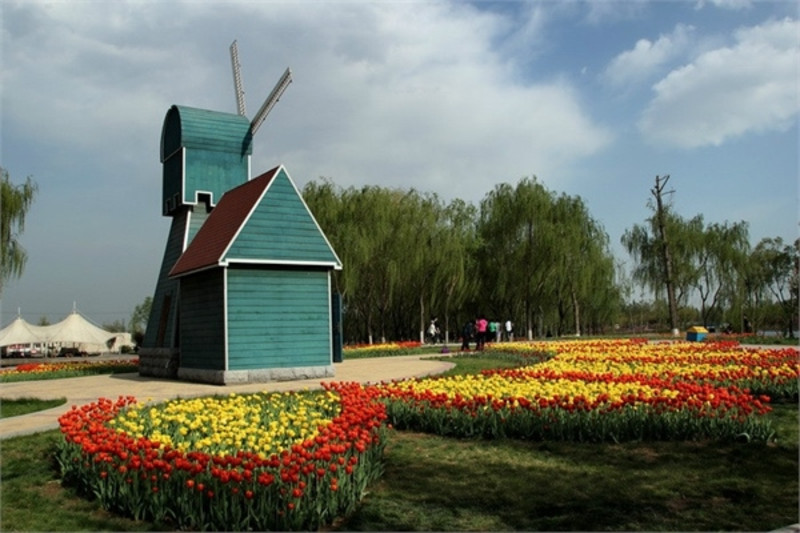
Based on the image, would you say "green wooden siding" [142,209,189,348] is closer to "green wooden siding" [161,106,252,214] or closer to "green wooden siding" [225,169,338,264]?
"green wooden siding" [161,106,252,214]

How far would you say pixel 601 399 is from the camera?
7.81m

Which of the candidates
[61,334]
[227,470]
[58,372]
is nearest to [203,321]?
[58,372]

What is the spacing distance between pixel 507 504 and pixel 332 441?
1.71 metres

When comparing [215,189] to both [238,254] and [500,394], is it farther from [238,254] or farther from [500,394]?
[500,394]

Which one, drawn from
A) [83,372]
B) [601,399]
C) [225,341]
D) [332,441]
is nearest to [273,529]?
[332,441]

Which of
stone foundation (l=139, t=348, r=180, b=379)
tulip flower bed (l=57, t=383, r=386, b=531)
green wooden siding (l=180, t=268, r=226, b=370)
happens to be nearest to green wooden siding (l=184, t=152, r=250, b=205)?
green wooden siding (l=180, t=268, r=226, b=370)

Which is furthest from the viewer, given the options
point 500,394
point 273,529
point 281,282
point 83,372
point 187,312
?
point 83,372

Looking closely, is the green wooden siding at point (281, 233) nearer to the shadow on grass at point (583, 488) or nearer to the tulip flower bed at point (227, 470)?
the tulip flower bed at point (227, 470)

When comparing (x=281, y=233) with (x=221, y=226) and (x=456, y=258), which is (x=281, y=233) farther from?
(x=456, y=258)

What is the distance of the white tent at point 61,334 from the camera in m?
51.0

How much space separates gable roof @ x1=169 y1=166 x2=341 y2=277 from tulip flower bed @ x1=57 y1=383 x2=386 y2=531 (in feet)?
26.0

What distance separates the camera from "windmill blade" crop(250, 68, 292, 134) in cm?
1970

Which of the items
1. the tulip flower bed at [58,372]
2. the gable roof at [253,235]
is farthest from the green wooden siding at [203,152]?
the tulip flower bed at [58,372]

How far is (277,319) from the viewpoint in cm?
1517
